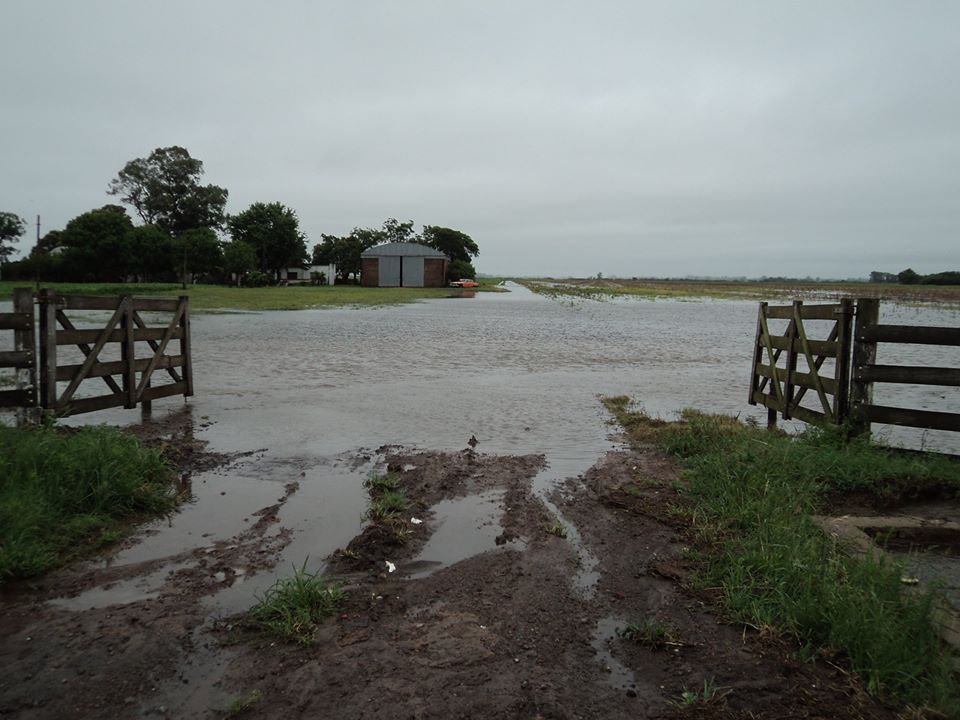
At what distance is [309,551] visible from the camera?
5168 millimetres

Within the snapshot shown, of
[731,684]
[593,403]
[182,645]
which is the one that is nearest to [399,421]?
[593,403]

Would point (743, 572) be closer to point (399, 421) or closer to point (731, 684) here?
point (731, 684)

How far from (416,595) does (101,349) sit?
7337mm

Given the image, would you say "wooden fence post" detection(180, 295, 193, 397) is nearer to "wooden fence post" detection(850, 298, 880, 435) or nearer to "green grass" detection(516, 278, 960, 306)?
"wooden fence post" detection(850, 298, 880, 435)

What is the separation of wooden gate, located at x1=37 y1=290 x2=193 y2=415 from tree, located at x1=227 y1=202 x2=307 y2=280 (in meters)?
79.9

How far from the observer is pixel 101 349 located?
9461 millimetres

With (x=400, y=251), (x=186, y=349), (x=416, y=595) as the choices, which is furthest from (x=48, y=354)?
Answer: (x=400, y=251)

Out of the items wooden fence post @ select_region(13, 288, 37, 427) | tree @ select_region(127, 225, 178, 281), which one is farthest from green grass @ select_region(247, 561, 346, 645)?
tree @ select_region(127, 225, 178, 281)

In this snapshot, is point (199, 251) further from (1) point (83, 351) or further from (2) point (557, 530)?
(2) point (557, 530)

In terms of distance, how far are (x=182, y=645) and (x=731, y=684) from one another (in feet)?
10.1

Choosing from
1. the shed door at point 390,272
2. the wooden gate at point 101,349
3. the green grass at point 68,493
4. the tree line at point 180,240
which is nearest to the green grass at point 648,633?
the green grass at point 68,493

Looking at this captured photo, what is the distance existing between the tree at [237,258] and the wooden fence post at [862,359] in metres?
72.0

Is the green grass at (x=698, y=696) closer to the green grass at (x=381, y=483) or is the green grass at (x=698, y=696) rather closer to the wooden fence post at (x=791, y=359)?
the green grass at (x=381, y=483)

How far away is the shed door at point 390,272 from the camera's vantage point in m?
82.5
